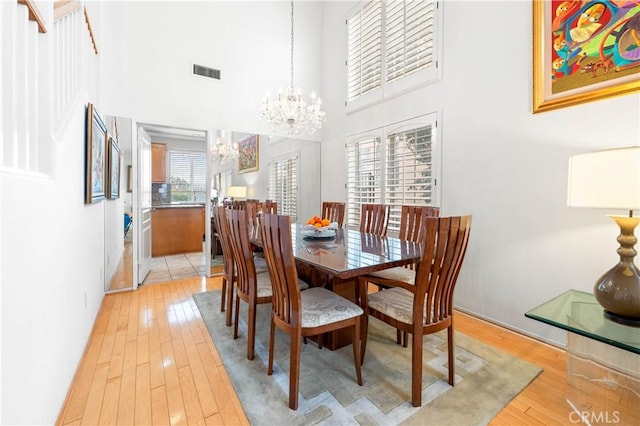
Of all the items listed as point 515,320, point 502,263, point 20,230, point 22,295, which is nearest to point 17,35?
point 20,230

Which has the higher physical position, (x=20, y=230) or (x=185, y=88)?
(x=185, y=88)

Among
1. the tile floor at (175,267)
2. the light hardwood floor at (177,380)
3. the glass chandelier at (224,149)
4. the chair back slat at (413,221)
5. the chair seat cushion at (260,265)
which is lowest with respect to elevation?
the light hardwood floor at (177,380)

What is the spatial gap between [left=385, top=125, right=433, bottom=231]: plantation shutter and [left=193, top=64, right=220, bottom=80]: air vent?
2655 mm

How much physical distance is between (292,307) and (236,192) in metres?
3.34

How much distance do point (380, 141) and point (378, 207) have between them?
1.13 metres

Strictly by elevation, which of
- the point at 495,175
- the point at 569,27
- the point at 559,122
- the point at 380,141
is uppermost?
the point at 569,27

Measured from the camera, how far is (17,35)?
1157 millimetres

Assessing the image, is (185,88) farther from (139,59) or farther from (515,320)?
(515,320)

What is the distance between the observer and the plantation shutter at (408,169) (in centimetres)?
319

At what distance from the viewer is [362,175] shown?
13.7 ft

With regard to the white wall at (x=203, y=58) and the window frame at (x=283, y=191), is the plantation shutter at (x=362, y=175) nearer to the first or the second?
the window frame at (x=283, y=191)

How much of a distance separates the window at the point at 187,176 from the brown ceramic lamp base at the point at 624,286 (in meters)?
4.20

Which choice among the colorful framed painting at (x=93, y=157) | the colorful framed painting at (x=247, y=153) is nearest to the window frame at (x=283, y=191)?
the colorful framed painting at (x=247, y=153)

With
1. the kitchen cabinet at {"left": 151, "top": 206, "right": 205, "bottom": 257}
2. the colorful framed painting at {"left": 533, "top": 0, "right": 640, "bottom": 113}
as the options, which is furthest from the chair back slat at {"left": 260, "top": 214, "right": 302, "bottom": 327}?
the kitchen cabinet at {"left": 151, "top": 206, "right": 205, "bottom": 257}
